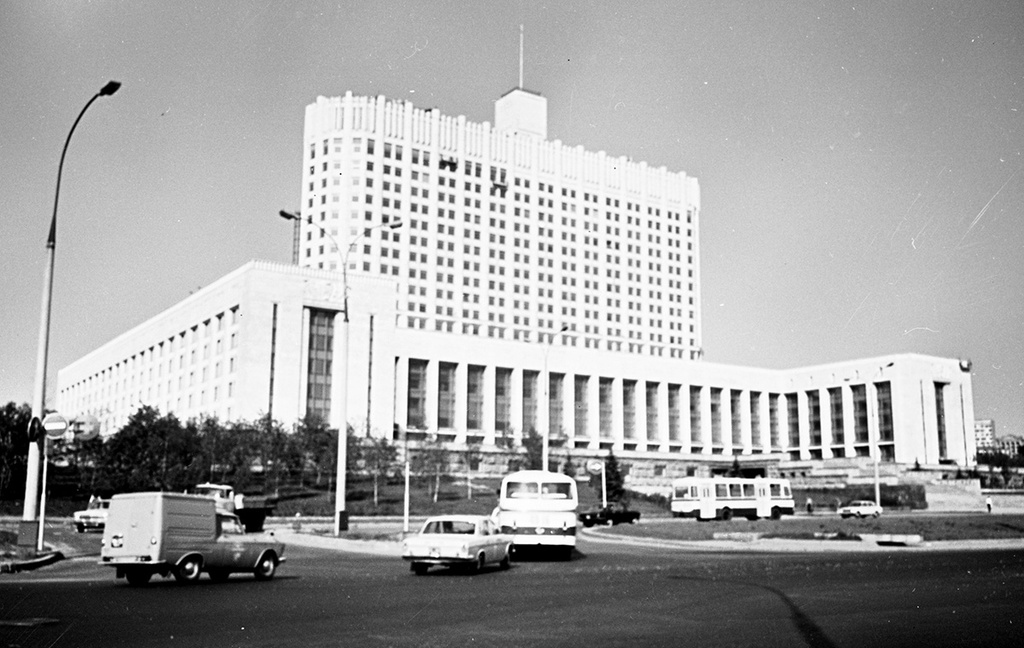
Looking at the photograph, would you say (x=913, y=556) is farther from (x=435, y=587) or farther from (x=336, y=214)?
(x=336, y=214)

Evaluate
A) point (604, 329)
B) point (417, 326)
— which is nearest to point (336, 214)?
point (417, 326)

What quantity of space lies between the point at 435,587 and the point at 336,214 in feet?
381

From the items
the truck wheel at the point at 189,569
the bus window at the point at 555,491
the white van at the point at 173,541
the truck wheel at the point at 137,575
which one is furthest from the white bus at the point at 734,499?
the truck wheel at the point at 137,575

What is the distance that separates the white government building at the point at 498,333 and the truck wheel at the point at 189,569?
7091cm

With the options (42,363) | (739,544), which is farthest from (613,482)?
(42,363)

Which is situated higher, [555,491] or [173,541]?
[555,491]

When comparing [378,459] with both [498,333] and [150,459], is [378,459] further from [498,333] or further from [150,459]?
[498,333]

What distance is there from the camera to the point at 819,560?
25.5 metres

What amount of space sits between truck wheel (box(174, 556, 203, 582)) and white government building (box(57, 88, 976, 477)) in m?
70.9

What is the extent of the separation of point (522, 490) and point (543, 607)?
1485 cm

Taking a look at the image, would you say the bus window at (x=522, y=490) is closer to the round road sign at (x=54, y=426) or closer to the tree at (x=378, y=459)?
the round road sign at (x=54, y=426)

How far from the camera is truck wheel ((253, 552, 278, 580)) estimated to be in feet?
68.3

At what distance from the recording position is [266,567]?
21.0 m

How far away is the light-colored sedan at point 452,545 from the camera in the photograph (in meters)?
22.0
